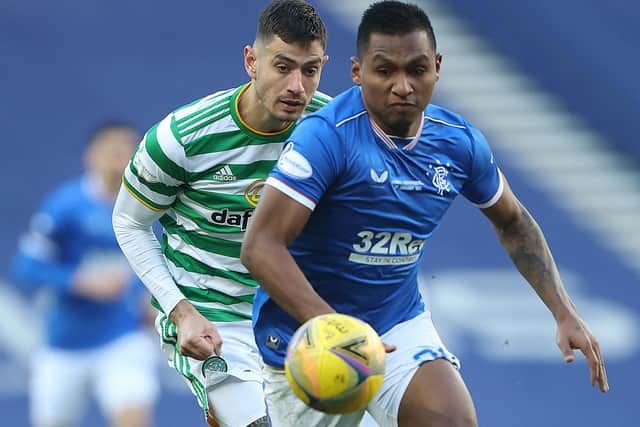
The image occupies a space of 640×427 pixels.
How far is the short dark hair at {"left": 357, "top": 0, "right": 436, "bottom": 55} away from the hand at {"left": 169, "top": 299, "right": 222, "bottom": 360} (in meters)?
1.25

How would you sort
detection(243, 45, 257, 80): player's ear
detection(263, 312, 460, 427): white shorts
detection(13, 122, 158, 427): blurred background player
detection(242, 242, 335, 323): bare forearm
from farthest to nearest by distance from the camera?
detection(13, 122, 158, 427): blurred background player → detection(243, 45, 257, 80): player's ear → detection(263, 312, 460, 427): white shorts → detection(242, 242, 335, 323): bare forearm

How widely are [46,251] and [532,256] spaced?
4493 mm

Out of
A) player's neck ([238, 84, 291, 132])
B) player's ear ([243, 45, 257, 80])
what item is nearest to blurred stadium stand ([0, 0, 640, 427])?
player's ear ([243, 45, 257, 80])

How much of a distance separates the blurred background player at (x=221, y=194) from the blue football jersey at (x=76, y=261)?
3177 mm

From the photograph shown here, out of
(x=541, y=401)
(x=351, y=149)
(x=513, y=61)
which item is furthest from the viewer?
(x=513, y=61)

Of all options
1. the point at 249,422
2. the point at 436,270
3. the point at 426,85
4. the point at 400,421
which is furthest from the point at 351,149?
the point at 436,270

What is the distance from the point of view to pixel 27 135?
10.8 meters

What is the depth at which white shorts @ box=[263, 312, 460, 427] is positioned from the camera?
4930 millimetres

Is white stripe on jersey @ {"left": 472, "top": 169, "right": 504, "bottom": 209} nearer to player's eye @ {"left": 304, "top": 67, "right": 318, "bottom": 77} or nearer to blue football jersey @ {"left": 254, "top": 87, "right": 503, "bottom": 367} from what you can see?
blue football jersey @ {"left": 254, "top": 87, "right": 503, "bottom": 367}

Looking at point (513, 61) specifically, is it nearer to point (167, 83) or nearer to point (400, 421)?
point (167, 83)

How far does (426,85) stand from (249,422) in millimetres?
1667

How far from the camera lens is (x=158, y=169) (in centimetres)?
549

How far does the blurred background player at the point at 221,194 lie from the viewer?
18.0ft

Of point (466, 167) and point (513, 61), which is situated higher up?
point (466, 167)
